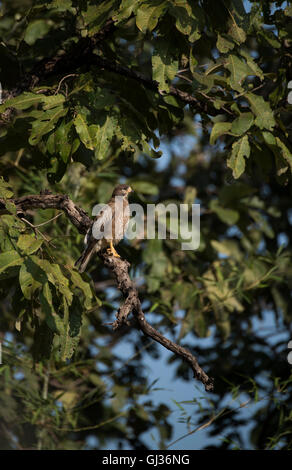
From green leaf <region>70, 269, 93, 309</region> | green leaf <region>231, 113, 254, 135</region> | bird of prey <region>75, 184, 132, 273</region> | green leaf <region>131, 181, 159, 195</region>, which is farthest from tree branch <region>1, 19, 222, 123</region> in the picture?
green leaf <region>131, 181, 159, 195</region>

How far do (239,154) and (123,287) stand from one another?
890 mm

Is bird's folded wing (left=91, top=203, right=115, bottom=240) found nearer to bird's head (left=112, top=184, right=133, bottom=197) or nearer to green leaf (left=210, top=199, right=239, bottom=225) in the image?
bird's head (left=112, top=184, right=133, bottom=197)

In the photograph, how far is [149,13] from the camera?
2811mm

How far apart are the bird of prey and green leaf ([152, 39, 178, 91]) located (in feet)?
2.87

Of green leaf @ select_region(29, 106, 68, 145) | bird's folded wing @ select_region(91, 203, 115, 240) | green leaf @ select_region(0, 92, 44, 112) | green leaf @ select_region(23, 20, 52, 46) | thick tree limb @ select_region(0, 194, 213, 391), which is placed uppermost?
green leaf @ select_region(23, 20, 52, 46)

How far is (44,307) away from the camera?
250 centimetres

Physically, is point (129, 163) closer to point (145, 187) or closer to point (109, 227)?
point (109, 227)

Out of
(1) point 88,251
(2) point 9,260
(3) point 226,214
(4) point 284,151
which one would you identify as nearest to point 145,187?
(3) point 226,214

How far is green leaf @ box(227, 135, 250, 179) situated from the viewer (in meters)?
3.17

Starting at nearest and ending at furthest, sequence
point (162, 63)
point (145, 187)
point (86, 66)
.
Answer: point (162, 63) → point (86, 66) → point (145, 187)

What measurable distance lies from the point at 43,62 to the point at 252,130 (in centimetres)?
115

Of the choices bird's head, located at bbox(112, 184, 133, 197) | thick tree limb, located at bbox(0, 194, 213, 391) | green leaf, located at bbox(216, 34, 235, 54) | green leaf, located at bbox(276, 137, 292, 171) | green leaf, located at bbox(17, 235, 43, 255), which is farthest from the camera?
bird's head, located at bbox(112, 184, 133, 197)
